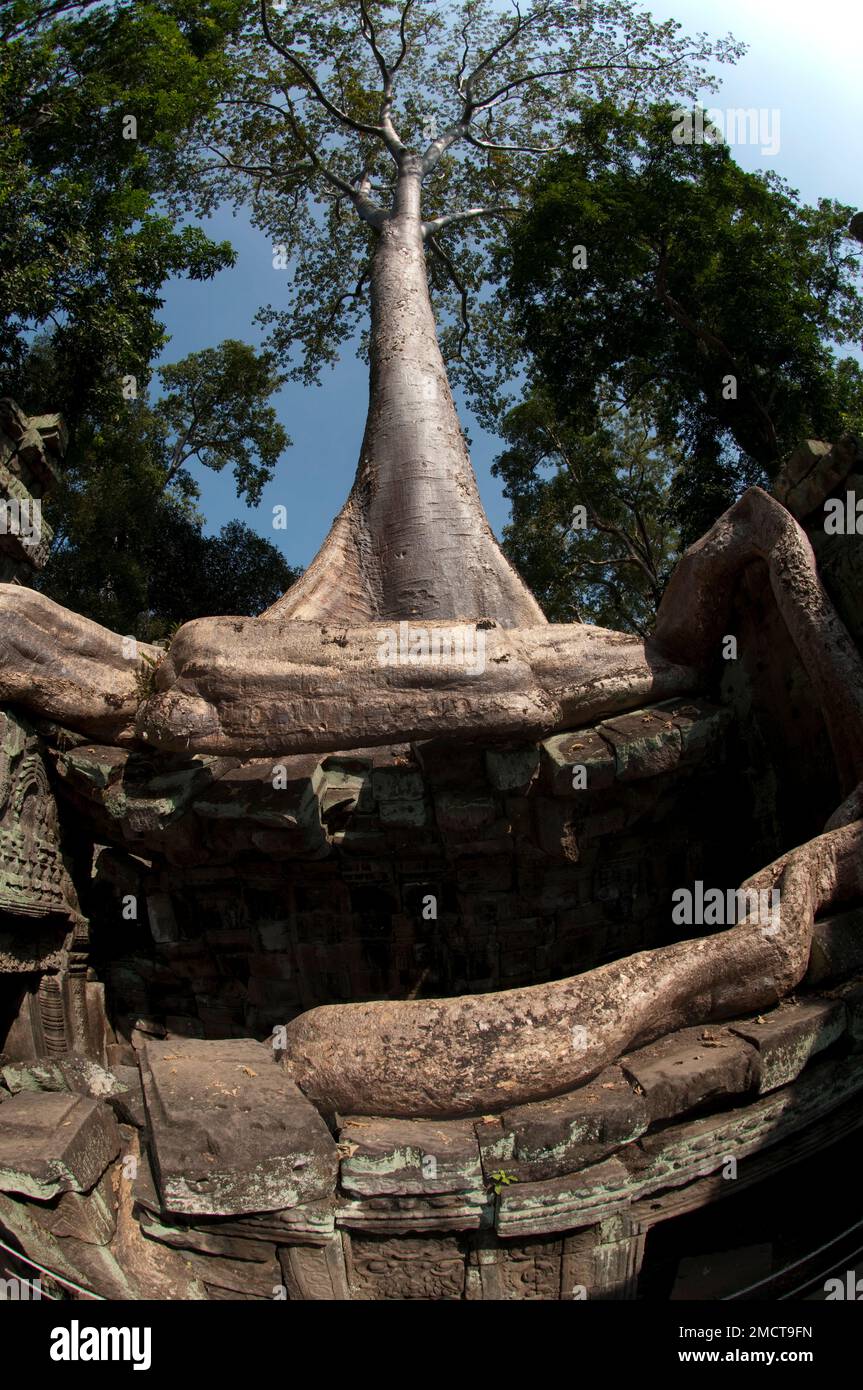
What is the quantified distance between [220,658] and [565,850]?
1.77 metres

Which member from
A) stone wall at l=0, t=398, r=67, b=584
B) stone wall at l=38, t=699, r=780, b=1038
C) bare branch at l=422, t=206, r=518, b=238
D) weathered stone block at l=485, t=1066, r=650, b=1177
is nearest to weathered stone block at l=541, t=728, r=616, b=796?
stone wall at l=38, t=699, r=780, b=1038

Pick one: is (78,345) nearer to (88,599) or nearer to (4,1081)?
(88,599)

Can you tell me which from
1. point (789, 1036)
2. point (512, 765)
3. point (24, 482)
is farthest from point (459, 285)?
point (789, 1036)

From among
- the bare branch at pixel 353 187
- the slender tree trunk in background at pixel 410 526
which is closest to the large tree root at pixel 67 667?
the slender tree trunk in background at pixel 410 526

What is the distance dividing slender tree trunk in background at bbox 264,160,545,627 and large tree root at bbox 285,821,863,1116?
3684 mm

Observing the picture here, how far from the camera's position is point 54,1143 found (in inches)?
108

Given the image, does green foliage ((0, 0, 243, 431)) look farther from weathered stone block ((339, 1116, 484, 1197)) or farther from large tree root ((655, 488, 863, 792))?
weathered stone block ((339, 1116, 484, 1197))

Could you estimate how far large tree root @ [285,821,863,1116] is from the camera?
9.38 feet

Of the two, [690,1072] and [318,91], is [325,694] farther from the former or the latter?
[318,91]

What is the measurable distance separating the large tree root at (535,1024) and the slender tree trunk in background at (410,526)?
3684 millimetres

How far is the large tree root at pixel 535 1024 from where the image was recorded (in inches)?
113

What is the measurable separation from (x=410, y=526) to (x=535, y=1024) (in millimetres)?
5009

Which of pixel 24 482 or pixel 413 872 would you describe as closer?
pixel 413 872

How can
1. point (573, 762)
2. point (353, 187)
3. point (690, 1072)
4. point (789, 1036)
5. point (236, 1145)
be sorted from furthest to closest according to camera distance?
point (353, 187) → point (573, 762) → point (789, 1036) → point (690, 1072) → point (236, 1145)
